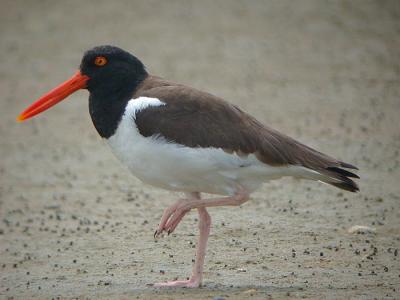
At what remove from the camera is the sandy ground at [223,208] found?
270 inches

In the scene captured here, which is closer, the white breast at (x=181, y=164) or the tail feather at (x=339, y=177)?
the white breast at (x=181, y=164)

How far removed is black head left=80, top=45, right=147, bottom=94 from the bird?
0.02 m

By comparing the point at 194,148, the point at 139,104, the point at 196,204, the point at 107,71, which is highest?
the point at 107,71

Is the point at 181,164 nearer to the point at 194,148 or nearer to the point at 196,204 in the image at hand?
the point at 194,148

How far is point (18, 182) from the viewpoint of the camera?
10469mm

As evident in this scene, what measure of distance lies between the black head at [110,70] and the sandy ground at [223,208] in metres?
1.69

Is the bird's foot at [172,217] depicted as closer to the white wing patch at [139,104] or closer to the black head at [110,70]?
the white wing patch at [139,104]

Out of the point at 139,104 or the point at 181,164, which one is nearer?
the point at 181,164

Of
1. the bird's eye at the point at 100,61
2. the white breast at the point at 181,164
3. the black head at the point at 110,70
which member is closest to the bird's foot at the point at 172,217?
the white breast at the point at 181,164

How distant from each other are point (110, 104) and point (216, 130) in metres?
0.92

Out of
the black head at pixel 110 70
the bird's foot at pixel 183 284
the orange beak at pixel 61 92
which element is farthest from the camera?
the orange beak at pixel 61 92

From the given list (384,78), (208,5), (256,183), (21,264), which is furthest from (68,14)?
(256,183)

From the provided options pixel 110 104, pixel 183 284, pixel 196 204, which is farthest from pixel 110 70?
pixel 183 284

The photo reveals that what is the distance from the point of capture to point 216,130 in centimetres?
635
